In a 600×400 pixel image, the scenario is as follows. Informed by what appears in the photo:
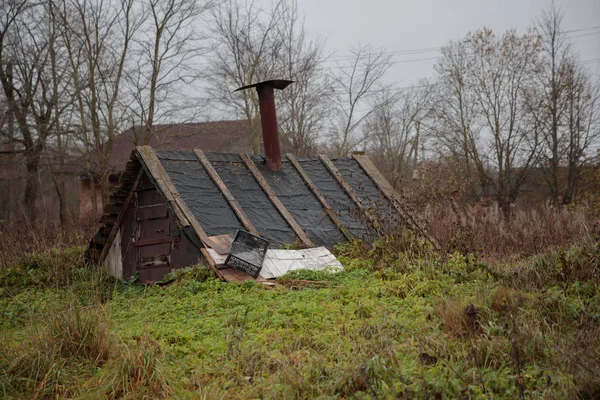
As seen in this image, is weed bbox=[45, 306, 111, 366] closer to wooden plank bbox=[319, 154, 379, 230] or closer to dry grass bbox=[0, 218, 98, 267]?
wooden plank bbox=[319, 154, 379, 230]

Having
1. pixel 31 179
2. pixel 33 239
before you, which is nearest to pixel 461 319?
pixel 33 239

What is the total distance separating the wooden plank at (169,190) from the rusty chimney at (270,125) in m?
2.39

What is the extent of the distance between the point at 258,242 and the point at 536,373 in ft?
17.0

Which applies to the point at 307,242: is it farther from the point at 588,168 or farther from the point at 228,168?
the point at 588,168

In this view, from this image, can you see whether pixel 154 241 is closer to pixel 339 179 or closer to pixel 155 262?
pixel 155 262

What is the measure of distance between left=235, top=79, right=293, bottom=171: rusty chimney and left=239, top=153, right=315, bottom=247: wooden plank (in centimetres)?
44

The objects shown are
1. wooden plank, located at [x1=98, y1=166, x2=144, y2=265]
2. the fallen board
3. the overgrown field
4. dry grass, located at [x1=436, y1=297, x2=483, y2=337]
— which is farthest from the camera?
wooden plank, located at [x1=98, y1=166, x2=144, y2=265]

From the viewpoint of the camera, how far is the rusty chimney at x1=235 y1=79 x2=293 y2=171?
11117 millimetres

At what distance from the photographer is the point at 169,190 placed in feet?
30.0

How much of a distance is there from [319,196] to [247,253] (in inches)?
114

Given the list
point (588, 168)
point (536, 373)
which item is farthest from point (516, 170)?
point (536, 373)

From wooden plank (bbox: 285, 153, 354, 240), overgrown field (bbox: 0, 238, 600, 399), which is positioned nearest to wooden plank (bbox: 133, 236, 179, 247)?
overgrown field (bbox: 0, 238, 600, 399)

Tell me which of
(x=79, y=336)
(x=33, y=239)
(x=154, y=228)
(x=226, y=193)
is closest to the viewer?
(x=79, y=336)

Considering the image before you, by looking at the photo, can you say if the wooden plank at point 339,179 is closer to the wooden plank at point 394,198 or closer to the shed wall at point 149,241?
the wooden plank at point 394,198
